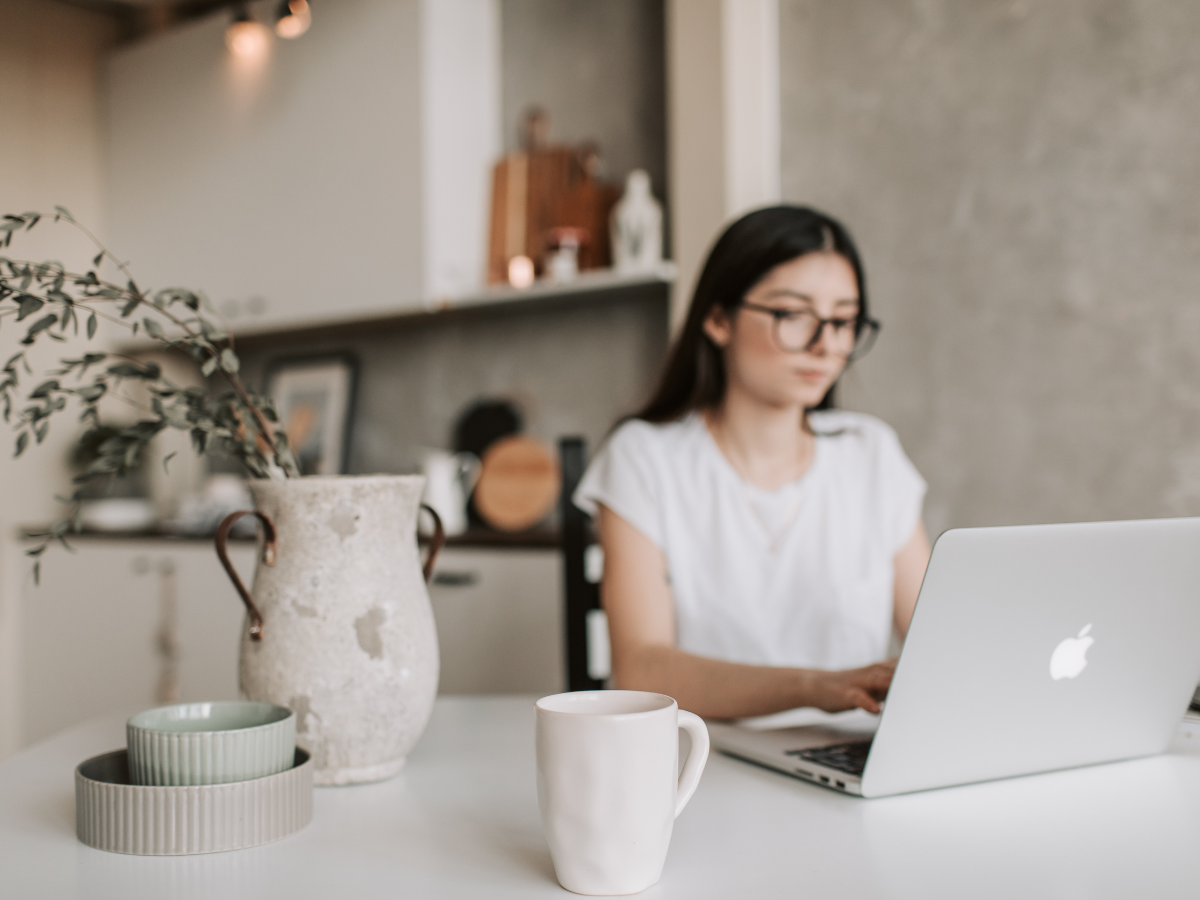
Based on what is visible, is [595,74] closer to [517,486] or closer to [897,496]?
[517,486]

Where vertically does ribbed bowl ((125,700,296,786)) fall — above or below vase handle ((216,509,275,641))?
below

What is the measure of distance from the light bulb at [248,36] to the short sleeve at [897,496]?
2.31 m

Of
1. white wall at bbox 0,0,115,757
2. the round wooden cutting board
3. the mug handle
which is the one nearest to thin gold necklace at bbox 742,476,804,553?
the mug handle

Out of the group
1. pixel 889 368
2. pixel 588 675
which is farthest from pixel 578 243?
pixel 588 675

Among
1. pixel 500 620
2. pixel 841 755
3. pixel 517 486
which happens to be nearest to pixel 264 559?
pixel 841 755

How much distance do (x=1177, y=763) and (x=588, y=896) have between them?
1.91 feet

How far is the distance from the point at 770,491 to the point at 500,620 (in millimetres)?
967

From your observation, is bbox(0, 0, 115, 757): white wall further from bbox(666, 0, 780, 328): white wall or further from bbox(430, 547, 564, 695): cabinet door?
bbox(666, 0, 780, 328): white wall

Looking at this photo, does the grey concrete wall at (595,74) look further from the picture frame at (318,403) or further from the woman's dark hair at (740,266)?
the woman's dark hair at (740,266)

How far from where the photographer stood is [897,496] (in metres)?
1.55

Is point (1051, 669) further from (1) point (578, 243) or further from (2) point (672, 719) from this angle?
(1) point (578, 243)

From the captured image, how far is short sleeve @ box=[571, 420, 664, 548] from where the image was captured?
142 centimetres

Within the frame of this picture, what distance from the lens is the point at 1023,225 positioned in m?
1.98

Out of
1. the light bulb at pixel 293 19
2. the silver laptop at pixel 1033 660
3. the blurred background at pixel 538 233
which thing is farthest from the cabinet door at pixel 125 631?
the silver laptop at pixel 1033 660
